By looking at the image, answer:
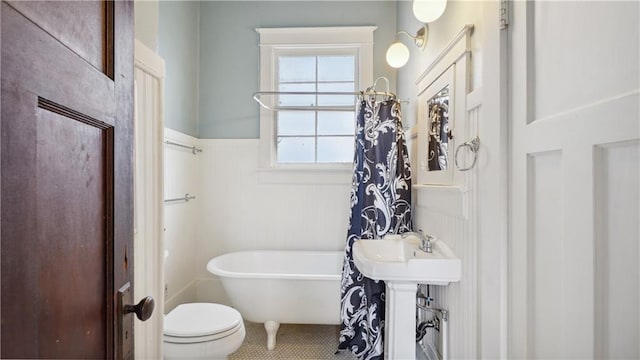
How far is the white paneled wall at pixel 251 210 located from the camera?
2.88 m

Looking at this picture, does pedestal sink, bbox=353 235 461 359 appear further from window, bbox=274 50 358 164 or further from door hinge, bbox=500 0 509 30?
window, bbox=274 50 358 164

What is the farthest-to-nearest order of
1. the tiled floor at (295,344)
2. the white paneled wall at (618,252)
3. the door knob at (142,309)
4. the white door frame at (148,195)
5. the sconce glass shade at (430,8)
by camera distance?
the tiled floor at (295,344) → the sconce glass shade at (430,8) → the white door frame at (148,195) → the door knob at (142,309) → the white paneled wall at (618,252)

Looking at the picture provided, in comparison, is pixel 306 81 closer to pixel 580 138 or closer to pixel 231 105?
pixel 231 105

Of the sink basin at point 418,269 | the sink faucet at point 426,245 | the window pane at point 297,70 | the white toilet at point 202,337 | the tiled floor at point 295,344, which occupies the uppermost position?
the window pane at point 297,70

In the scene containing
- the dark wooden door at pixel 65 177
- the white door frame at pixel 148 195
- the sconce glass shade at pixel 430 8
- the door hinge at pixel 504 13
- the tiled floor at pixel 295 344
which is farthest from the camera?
the tiled floor at pixel 295 344

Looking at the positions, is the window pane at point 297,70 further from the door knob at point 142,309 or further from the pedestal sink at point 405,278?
the door knob at point 142,309

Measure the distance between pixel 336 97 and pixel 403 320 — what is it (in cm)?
199

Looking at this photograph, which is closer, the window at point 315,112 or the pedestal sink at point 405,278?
the pedestal sink at point 405,278

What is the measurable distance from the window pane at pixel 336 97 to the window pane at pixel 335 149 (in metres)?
0.31

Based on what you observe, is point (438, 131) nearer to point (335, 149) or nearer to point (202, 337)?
point (335, 149)

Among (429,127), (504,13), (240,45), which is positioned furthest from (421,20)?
(240,45)

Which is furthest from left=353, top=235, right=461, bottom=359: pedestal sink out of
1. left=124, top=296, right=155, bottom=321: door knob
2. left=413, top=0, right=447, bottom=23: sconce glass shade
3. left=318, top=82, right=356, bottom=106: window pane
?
Answer: left=318, top=82, right=356, bottom=106: window pane

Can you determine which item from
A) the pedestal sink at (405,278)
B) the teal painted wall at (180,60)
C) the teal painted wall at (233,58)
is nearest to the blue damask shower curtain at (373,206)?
the pedestal sink at (405,278)

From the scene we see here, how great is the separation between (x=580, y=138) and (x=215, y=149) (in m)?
2.70
